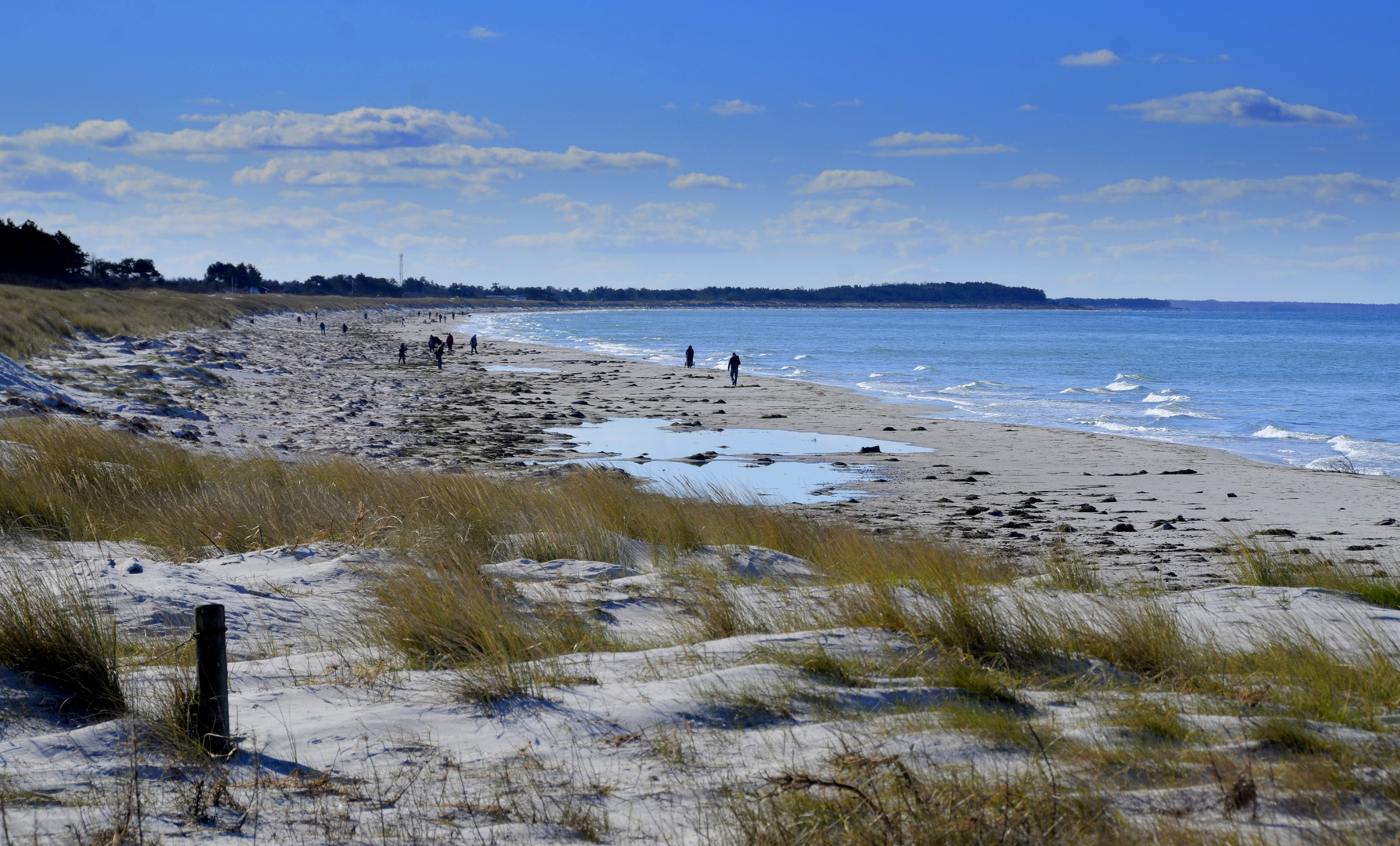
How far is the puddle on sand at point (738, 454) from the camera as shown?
49.7 ft

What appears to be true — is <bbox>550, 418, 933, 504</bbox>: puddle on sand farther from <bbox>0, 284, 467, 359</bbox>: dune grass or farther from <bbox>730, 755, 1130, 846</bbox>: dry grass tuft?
<bbox>0, 284, 467, 359</bbox>: dune grass

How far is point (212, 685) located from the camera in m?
3.61

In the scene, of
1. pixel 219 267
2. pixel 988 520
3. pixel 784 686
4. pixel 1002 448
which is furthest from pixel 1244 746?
pixel 219 267

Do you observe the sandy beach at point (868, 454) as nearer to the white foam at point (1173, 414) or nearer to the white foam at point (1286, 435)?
the white foam at point (1286, 435)

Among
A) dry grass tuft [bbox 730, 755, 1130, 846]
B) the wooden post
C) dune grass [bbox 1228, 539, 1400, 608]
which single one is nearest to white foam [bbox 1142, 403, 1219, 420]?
dune grass [bbox 1228, 539, 1400, 608]

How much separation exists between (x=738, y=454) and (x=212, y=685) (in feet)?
51.6

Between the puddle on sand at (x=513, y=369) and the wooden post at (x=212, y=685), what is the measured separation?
120ft

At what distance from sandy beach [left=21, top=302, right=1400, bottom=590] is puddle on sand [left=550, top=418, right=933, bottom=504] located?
50cm

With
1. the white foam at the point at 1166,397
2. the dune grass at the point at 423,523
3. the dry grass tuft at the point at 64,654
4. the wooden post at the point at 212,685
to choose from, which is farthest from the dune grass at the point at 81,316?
the white foam at the point at 1166,397

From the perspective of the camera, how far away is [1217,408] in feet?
101

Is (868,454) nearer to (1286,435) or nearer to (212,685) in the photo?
(1286,435)

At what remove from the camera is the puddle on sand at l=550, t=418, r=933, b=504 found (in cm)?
1516

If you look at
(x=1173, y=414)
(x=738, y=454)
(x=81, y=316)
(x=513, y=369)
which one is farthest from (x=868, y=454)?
(x=81, y=316)

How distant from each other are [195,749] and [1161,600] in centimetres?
587
